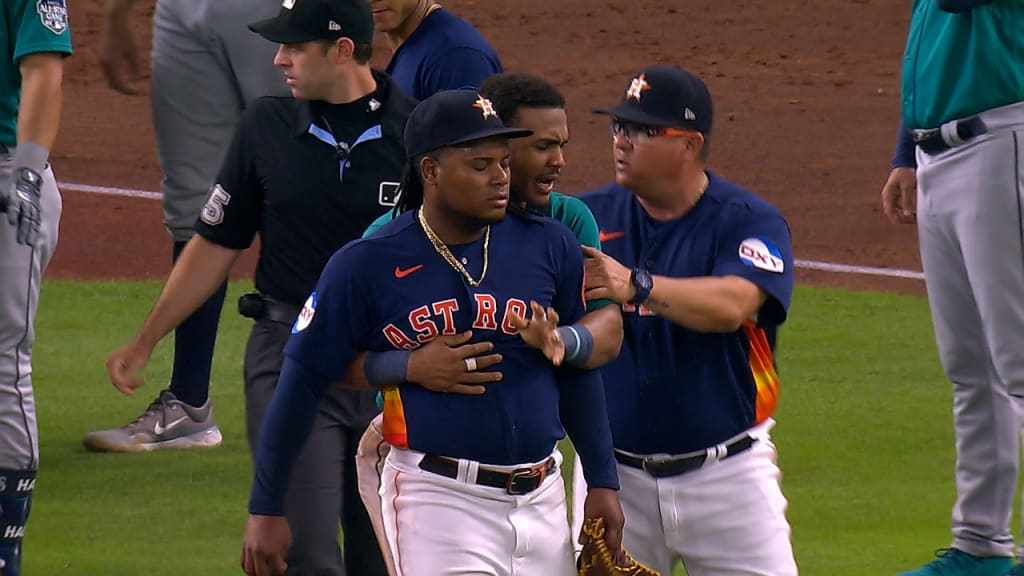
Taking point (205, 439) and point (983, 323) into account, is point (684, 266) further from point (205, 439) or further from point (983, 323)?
point (205, 439)

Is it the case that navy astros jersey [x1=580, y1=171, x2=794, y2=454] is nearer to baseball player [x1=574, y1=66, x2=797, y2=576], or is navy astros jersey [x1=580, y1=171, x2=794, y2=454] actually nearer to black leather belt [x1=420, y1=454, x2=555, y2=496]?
baseball player [x1=574, y1=66, x2=797, y2=576]

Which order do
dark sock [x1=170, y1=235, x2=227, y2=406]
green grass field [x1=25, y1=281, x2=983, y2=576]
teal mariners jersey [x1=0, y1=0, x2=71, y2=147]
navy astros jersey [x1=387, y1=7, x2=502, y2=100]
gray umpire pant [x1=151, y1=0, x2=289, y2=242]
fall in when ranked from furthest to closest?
dark sock [x1=170, y1=235, x2=227, y2=406], gray umpire pant [x1=151, y1=0, x2=289, y2=242], green grass field [x1=25, y1=281, x2=983, y2=576], navy astros jersey [x1=387, y1=7, x2=502, y2=100], teal mariners jersey [x1=0, y1=0, x2=71, y2=147]

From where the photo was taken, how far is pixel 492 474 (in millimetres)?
4418

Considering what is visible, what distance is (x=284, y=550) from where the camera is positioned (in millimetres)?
4539

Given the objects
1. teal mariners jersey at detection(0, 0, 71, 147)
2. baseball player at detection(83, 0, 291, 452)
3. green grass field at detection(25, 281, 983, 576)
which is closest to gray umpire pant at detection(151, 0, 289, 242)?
baseball player at detection(83, 0, 291, 452)

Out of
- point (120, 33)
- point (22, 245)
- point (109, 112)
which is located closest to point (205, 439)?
point (120, 33)

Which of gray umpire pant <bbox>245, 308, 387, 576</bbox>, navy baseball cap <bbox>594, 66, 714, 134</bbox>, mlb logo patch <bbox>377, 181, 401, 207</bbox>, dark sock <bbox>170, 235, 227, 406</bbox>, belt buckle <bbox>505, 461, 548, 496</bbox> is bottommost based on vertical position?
dark sock <bbox>170, 235, 227, 406</bbox>

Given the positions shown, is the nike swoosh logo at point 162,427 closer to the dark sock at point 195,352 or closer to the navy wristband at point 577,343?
the dark sock at point 195,352

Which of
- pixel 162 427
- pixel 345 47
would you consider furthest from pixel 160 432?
pixel 345 47

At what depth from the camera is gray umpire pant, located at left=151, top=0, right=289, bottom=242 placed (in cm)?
744

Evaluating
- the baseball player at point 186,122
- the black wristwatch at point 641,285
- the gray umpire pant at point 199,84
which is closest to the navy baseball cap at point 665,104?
the black wristwatch at point 641,285

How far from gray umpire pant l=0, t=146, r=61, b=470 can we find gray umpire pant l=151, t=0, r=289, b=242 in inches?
73.3

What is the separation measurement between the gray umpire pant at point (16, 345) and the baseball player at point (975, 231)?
8.61 feet

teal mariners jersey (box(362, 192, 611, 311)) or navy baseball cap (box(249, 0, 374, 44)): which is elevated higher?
navy baseball cap (box(249, 0, 374, 44))
